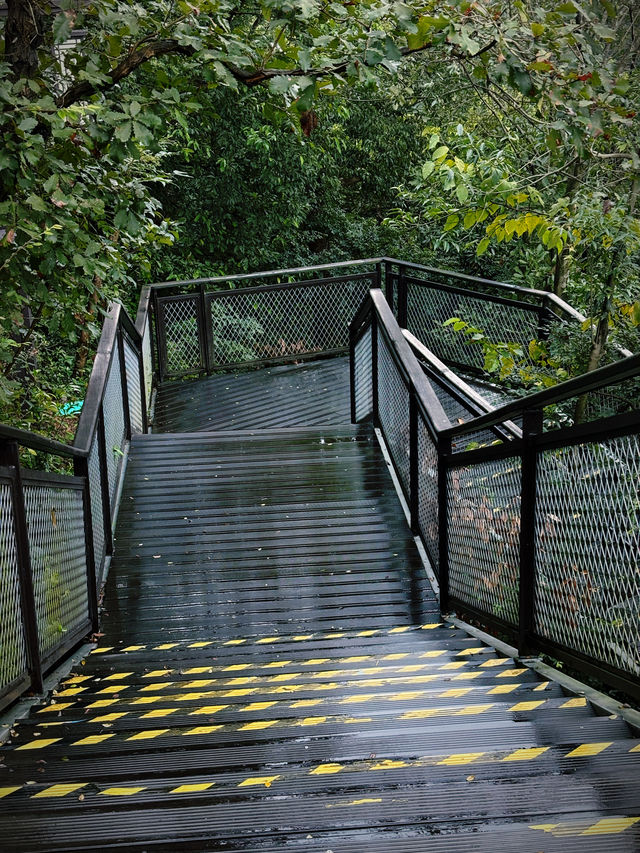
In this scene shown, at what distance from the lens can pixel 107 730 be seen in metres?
2.80

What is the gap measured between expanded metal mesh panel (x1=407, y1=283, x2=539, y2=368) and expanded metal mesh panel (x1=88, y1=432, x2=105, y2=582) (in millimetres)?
4753

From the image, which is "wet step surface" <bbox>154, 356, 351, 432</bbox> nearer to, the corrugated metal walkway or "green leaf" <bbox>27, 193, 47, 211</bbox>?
the corrugated metal walkway

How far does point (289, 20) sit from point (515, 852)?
349 cm

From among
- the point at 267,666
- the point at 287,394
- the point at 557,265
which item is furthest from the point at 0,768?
the point at 557,265

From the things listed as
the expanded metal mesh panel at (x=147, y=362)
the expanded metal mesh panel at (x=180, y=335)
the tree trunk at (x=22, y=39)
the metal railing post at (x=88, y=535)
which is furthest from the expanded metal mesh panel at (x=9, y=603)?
the expanded metal mesh panel at (x=180, y=335)

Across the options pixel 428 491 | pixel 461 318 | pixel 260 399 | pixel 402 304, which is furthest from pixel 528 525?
pixel 402 304

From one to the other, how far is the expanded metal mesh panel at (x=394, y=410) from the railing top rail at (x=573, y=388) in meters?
1.98

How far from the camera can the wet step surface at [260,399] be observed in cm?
842

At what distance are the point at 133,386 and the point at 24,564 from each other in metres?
4.58

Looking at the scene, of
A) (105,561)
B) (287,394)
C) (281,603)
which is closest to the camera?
(281,603)

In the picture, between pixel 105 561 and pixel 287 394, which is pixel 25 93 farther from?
pixel 287 394

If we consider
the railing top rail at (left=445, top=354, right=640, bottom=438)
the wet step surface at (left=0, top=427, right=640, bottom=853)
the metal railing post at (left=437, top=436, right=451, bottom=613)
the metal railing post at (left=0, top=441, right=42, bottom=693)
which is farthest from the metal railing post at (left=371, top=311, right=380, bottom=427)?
the metal railing post at (left=0, top=441, right=42, bottom=693)

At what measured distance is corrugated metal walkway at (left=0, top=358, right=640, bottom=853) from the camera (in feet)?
6.50

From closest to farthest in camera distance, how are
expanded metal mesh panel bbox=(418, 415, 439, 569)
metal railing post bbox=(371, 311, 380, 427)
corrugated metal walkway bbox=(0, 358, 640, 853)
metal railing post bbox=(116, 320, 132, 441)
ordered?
corrugated metal walkway bbox=(0, 358, 640, 853)
expanded metal mesh panel bbox=(418, 415, 439, 569)
metal railing post bbox=(116, 320, 132, 441)
metal railing post bbox=(371, 311, 380, 427)
